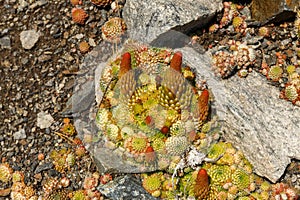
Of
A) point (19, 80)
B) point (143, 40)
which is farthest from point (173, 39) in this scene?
point (19, 80)

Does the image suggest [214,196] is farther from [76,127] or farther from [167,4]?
[167,4]

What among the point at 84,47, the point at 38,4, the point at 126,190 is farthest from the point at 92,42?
the point at 126,190

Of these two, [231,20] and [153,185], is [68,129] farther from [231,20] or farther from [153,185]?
[231,20]

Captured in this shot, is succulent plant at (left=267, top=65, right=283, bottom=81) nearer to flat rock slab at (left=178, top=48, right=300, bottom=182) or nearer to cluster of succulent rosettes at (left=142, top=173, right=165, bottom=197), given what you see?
flat rock slab at (left=178, top=48, right=300, bottom=182)

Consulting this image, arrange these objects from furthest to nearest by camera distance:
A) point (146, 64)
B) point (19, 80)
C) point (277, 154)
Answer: point (19, 80) < point (146, 64) < point (277, 154)

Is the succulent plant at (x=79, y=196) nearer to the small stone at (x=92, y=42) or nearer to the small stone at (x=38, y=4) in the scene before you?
the small stone at (x=92, y=42)

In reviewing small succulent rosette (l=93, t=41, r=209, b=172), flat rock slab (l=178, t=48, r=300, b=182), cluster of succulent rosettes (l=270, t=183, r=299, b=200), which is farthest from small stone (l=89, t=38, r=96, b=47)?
cluster of succulent rosettes (l=270, t=183, r=299, b=200)
